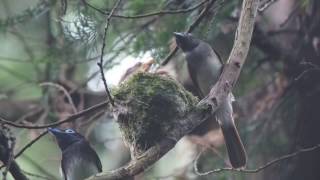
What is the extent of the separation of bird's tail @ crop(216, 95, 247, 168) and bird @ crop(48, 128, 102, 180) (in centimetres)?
92

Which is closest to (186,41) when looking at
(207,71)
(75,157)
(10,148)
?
(207,71)

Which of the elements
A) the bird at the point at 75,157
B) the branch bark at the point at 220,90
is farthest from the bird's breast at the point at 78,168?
the branch bark at the point at 220,90

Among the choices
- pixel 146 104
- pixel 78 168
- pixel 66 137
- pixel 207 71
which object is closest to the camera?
pixel 146 104

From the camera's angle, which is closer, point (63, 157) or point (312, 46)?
point (63, 157)

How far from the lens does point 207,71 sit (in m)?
5.58

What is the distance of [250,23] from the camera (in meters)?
4.05

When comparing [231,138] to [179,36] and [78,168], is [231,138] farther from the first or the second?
[78,168]

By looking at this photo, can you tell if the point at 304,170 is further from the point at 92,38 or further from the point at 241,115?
the point at 92,38

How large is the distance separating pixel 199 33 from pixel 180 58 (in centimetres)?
151

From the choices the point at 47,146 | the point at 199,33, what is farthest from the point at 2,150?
the point at 47,146

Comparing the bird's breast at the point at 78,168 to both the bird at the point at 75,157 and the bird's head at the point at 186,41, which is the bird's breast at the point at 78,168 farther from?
the bird's head at the point at 186,41

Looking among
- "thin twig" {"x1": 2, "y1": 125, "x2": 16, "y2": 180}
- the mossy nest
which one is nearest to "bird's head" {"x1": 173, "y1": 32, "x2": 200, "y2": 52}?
the mossy nest

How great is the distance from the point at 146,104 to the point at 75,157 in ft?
2.70

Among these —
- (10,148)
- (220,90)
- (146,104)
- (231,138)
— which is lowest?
(231,138)
